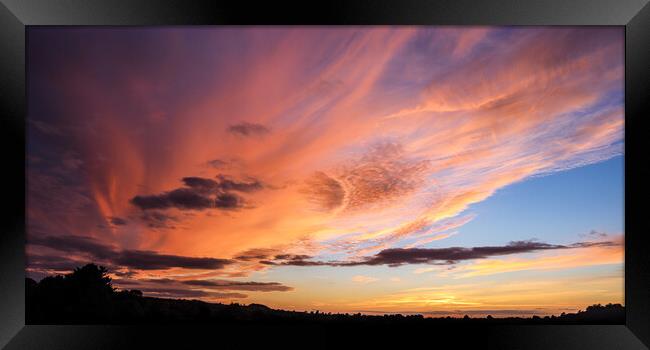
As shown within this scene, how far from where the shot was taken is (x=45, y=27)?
11.4 ft

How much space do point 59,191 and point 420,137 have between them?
237cm

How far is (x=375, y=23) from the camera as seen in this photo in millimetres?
3322

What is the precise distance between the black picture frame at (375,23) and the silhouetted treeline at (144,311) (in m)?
0.08

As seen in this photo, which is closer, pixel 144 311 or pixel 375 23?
pixel 375 23

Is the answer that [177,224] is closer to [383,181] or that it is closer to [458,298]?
[383,181]

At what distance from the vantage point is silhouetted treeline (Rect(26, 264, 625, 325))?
3410 millimetres

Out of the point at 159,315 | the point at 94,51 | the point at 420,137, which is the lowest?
the point at 159,315

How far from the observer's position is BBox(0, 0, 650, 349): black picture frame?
3307 mm

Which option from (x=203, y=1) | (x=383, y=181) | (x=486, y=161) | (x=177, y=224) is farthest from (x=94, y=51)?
(x=486, y=161)

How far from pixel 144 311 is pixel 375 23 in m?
2.30

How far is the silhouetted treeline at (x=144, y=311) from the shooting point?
341 centimetres

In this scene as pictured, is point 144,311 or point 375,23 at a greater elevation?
point 375,23

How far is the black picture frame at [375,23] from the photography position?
10.8 ft

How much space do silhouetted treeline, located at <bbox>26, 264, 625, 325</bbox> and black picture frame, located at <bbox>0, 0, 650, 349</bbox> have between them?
8cm
